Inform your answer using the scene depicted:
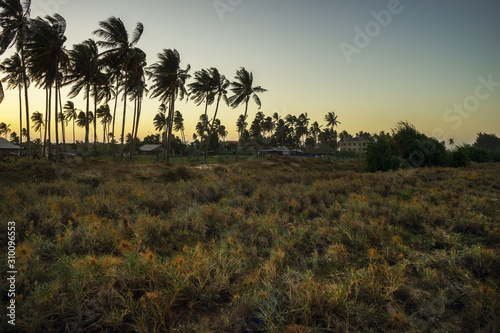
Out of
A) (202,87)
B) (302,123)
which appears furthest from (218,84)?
(302,123)

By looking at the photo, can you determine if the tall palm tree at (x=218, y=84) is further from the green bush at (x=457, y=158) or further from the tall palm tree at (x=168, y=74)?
the green bush at (x=457, y=158)

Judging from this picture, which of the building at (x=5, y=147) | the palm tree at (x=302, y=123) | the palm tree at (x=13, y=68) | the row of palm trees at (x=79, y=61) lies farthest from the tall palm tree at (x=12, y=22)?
the palm tree at (x=302, y=123)

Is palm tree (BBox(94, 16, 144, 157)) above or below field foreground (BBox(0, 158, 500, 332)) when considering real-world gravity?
above

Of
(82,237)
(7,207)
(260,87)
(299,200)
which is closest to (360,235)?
(299,200)

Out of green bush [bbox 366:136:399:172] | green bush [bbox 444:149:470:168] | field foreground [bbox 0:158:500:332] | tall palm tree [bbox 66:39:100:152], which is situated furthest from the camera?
tall palm tree [bbox 66:39:100:152]

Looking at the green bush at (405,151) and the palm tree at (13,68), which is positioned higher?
the palm tree at (13,68)

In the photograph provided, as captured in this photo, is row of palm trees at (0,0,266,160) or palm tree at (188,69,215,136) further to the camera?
palm tree at (188,69,215,136)

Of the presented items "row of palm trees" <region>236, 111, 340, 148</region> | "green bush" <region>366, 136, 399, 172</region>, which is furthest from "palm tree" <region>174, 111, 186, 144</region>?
"green bush" <region>366, 136, 399, 172</region>

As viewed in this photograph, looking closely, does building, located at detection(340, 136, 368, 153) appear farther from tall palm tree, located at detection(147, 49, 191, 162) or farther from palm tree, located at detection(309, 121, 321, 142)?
tall palm tree, located at detection(147, 49, 191, 162)

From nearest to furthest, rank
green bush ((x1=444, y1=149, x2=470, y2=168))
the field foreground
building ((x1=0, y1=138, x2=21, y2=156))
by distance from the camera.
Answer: the field foreground, green bush ((x1=444, y1=149, x2=470, y2=168)), building ((x1=0, y1=138, x2=21, y2=156))

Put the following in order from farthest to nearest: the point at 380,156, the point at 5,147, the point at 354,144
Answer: the point at 354,144 < the point at 5,147 < the point at 380,156

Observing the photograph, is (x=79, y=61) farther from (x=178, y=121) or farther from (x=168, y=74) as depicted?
(x=178, y=121)

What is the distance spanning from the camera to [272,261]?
3.94m

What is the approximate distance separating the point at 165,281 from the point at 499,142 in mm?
149091
